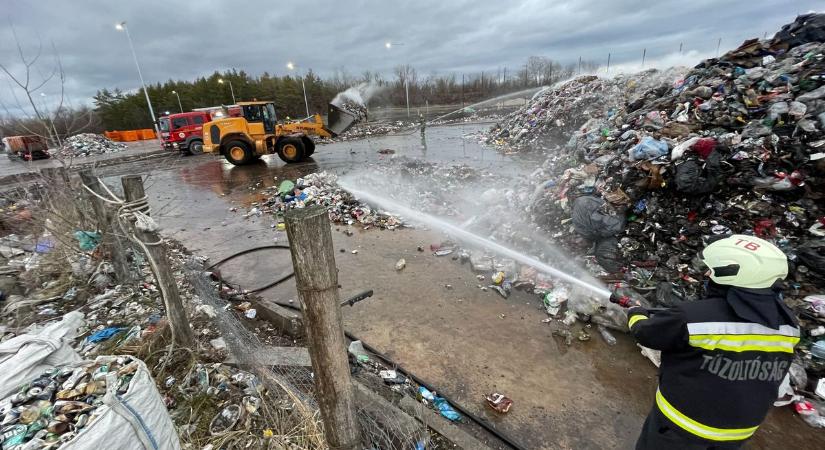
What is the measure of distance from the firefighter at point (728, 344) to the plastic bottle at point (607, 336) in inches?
68.3

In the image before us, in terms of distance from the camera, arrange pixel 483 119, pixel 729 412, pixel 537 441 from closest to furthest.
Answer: pixel 729 412, pixel 537 441, pixel 483 119

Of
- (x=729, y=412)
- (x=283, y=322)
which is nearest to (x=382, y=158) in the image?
(x=283, y=322)

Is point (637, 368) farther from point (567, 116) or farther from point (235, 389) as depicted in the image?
point (567, 116)

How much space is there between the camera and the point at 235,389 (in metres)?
2.51

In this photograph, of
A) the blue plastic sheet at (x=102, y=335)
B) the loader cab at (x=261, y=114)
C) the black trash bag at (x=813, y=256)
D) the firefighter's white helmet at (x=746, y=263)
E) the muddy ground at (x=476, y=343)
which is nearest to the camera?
the firefighter's white helmet at (x=746, y=263)

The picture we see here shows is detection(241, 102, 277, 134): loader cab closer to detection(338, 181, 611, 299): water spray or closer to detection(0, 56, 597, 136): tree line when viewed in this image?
A: detection(338, 181, 611, 299): water spray

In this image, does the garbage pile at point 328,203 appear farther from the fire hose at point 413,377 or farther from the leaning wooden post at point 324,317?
the leaning wooden post at point 324,317

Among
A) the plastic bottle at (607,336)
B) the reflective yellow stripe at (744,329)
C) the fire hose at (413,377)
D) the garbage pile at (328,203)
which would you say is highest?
the reflective yellow stripe at (744,329)

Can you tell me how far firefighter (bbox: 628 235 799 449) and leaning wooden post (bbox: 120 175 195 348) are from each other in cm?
303

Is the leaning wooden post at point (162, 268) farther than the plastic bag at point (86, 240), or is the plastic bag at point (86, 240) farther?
the plastic bag at point (86, 240)

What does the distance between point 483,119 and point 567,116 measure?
13.5 m

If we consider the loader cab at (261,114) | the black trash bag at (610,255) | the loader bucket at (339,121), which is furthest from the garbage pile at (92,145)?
the black trash bag at (610,255)

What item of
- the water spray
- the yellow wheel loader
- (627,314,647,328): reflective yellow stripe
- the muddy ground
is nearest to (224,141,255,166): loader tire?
the yellow wheel loader

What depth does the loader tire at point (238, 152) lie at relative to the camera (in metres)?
12.2
